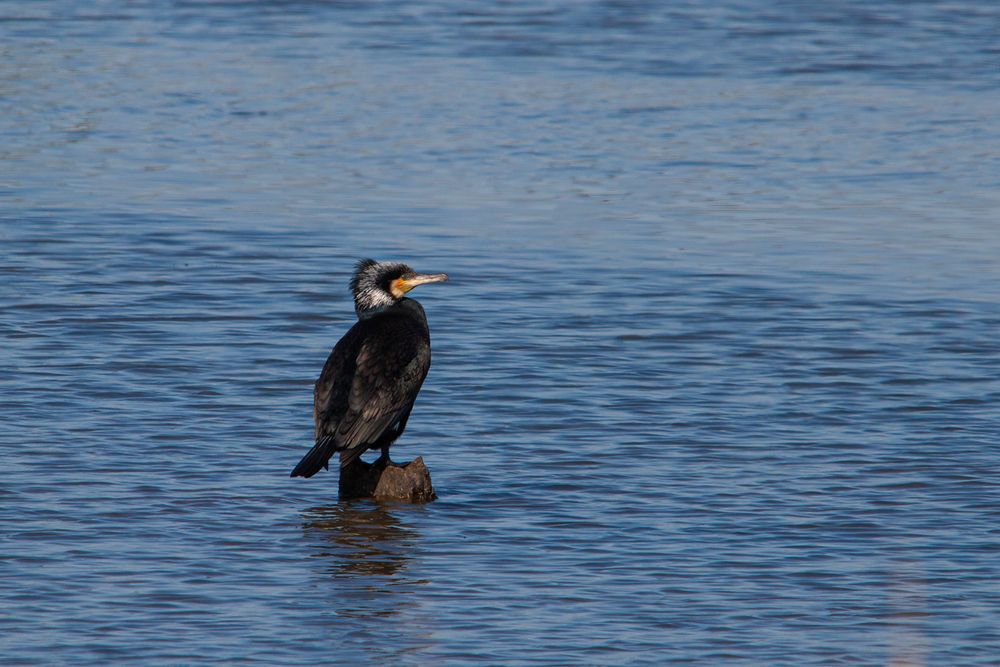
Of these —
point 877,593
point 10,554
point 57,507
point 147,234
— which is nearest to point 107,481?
point 57,507

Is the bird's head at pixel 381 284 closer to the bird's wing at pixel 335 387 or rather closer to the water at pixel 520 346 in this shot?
the bird's wing at pixel 335 387

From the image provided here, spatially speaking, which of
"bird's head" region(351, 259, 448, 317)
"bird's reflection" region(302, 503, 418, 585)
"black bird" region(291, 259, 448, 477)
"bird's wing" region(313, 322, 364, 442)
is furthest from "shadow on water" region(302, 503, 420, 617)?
Answer: "bird's head" region(351, 259, 448, 317)

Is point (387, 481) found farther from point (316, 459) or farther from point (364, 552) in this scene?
point (364, 552)

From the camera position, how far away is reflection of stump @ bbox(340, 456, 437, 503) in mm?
9445

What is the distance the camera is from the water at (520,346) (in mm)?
8055

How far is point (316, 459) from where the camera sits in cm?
905

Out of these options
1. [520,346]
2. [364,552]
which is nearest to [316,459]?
[364,552]

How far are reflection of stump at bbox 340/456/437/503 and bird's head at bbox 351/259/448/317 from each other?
2.89ft

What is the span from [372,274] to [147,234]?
19.8 ft

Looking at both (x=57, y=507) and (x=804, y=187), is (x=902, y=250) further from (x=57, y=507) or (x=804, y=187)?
(x=57, y=507)

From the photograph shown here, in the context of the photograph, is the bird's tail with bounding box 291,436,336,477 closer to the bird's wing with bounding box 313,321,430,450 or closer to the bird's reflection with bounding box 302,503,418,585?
→ the bird's wing with bounding box 313,321,430,450

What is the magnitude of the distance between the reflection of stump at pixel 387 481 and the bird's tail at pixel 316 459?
394 mm

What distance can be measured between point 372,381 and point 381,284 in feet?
2.65

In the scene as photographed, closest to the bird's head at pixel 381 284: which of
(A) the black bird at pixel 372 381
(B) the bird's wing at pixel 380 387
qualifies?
(A) the black bird at pixel 372 381
